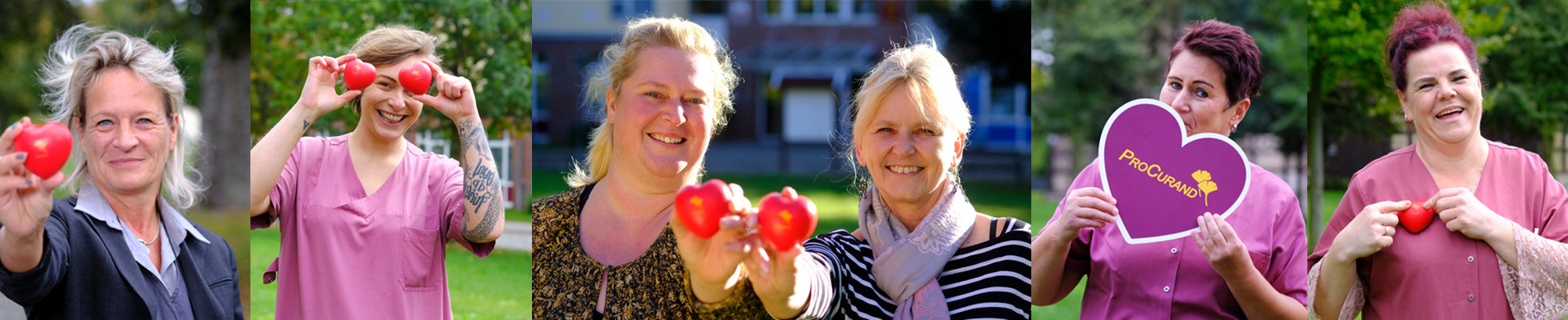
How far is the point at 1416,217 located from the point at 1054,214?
1189 mm

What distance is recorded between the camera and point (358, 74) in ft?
10.4

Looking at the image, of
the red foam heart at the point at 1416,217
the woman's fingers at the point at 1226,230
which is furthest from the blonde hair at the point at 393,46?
the red foam heart at the point at 1416,217

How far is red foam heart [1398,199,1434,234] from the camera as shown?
3.34 metres

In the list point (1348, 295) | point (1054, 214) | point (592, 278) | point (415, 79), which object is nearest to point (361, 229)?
point (415, 79)

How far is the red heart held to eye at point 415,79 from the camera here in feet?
10.4

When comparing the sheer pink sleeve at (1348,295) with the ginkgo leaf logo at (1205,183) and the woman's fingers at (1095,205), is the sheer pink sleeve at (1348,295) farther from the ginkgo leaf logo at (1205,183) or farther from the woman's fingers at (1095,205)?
the woman's fingers at (1095,205)

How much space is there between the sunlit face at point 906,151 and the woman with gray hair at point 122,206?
7.63 ft

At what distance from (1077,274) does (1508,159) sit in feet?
5.30

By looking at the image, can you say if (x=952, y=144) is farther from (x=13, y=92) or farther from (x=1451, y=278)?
(x=13, y=92)

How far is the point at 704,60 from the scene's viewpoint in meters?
2.90

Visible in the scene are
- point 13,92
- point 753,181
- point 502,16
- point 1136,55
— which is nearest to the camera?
point 502,16

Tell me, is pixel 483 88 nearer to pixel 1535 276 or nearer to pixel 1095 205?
pixel 1095 205

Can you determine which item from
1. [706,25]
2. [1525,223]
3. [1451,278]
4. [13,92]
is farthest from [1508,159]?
[13,92]

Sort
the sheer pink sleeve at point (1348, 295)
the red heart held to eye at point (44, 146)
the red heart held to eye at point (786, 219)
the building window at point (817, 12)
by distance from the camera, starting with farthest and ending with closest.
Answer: the building window at point (817, 12) → the sheer pink sleeve at point (1348, 295) → the red heart held to eye at point (44, 146) → the red heart held to eye at point (786, 219)
